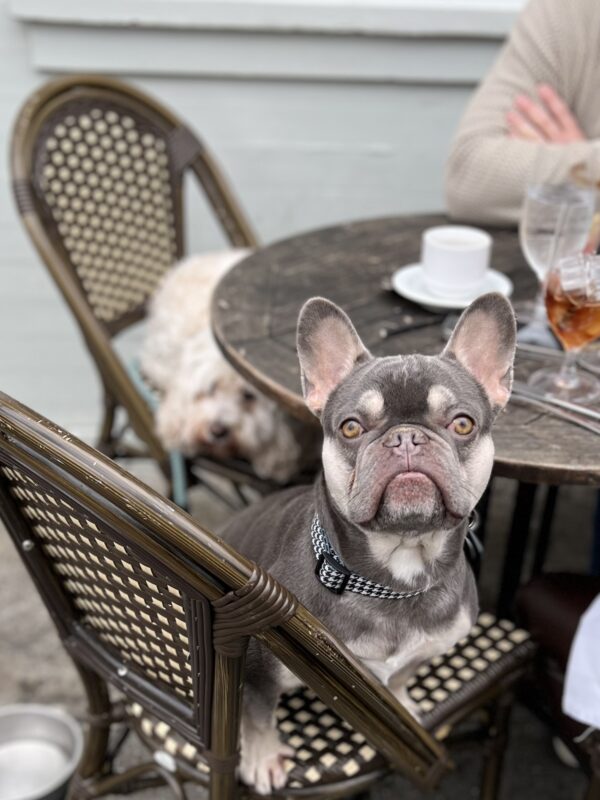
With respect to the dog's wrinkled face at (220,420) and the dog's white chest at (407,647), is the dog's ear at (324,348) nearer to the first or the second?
the dog's white chest at (407,647)

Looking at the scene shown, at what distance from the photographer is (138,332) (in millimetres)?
3580

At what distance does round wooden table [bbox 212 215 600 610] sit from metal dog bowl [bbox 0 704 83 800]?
0.96m

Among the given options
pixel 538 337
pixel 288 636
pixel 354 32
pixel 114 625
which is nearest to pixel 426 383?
pixel 288 636

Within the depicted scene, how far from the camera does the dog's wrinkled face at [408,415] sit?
1104mm

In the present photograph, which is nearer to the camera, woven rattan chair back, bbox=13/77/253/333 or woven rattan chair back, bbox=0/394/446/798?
woven rattan chair back, bbox=0/394/446/798

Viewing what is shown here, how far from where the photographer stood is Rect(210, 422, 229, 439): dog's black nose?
99.2 inches

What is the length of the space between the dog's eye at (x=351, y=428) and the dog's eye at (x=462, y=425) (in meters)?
0.11

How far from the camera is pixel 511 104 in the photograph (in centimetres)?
252

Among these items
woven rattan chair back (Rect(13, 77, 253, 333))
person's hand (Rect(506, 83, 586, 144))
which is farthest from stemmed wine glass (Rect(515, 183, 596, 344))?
woven rattan chair back (Rect(13, 77, 253, 333))

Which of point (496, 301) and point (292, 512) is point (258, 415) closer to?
point (292, 512)

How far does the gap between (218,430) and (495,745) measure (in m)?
1.10

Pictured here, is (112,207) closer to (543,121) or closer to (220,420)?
(220,420)

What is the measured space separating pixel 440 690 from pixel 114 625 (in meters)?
0.59

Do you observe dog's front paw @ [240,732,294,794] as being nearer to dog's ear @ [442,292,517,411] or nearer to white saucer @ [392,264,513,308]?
dog's ear @ [442,292,517,411]
